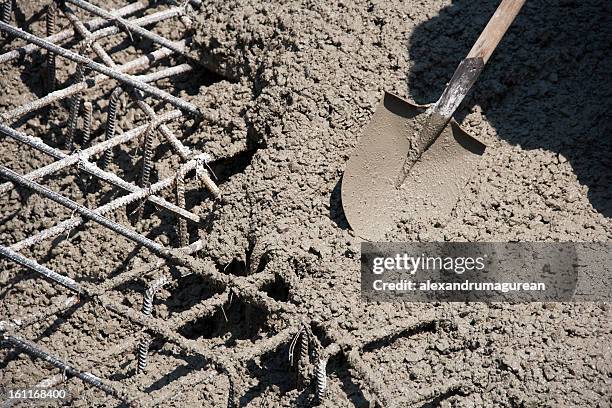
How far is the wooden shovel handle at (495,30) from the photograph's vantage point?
12.2 feet

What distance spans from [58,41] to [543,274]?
2473 millimetres

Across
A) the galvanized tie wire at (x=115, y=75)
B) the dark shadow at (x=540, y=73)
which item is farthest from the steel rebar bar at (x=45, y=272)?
the dark shadow at (x=540, y=73)

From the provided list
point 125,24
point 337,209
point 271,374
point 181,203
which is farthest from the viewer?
point 125,24

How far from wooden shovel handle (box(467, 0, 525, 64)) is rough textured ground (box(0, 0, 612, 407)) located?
0.23 m

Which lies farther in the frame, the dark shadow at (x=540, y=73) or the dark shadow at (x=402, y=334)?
the dark shadow at (x=540, y=73)

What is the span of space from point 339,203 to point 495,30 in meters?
0.93

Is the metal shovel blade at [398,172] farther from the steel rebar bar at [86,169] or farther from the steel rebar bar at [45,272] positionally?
the steel rebar bar at [45,272]

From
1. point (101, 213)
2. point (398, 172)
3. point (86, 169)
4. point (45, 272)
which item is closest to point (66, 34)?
point (86, 169)

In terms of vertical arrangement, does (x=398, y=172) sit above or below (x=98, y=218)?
above

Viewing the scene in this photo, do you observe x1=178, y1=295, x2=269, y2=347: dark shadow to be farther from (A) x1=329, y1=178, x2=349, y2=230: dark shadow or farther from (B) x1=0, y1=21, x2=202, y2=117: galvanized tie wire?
(B) x1=0, y1=21, x2=202, y2=117: galvanized tie wire

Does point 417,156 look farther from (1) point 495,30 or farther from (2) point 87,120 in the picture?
(2) point 87,120

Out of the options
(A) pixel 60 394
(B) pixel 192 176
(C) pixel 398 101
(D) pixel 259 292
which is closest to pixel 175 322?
(D) pixel 259 292

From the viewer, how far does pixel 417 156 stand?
3.77 m

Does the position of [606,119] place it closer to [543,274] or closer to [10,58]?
[543,274]
